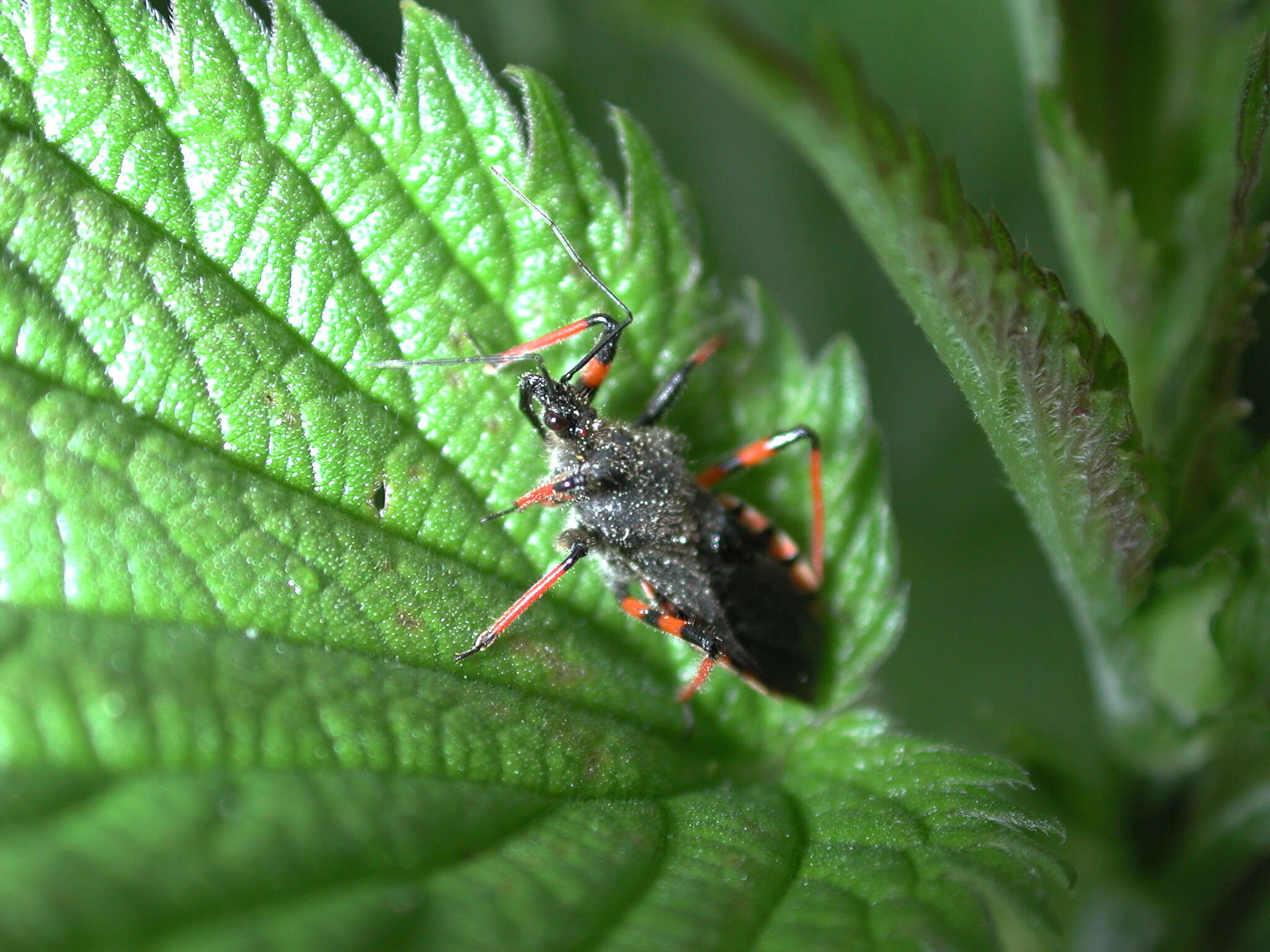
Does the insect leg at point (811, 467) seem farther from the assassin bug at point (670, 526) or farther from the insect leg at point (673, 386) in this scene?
the insect leg at point (673, 386)

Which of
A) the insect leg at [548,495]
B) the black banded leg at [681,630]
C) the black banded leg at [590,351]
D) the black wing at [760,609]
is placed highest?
the black banded leg at [590,351]

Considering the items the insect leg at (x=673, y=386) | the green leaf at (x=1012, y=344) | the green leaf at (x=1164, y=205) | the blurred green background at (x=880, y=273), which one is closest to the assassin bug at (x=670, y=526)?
the insect leg at (x=673, y=386)

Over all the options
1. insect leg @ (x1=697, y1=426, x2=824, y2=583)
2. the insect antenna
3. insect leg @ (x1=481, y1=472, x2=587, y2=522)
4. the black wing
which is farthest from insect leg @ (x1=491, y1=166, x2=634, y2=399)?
the black wing

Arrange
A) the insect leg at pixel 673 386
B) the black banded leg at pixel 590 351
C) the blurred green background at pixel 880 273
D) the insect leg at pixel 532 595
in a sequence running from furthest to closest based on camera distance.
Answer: the blurred green background at pixel 880 273 < the insect leg at pixel 673 386 < the black banded leg at pixel 590 351 < the insect leg at pixel 532 595

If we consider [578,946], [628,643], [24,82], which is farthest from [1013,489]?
[24,82]

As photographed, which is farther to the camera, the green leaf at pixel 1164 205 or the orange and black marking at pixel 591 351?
the orange and black marking at pixel 591 351

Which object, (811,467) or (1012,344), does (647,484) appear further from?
(1012,344)

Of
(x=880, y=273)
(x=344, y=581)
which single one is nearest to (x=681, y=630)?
(x=344, y=581)

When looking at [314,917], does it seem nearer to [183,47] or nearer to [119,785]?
[119,785]

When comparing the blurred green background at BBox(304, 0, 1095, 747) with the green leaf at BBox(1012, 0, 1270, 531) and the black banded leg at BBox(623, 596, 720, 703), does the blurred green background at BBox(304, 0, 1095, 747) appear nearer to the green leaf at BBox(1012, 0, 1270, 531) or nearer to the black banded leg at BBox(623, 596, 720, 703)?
the green leaf at BBox(1012, 0, 1270, 531)
